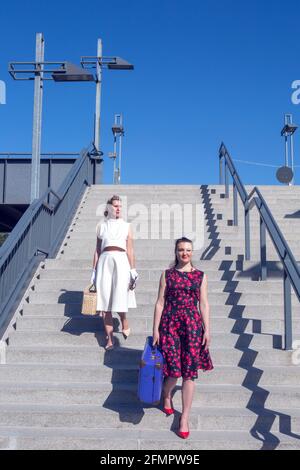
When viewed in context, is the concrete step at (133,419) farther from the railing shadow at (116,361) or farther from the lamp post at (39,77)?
the lamp post at (39,77)

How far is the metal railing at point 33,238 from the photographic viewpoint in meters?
5.45

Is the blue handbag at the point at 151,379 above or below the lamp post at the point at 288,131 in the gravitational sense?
below

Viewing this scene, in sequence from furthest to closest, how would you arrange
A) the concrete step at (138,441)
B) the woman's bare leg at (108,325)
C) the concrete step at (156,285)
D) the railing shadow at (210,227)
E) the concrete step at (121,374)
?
the railing shadow at (210,227)
the concrete step at (156,285)
the woman's bare leg at (108,325)
the concrete step at (121,374)
the concrete step at (138,441)

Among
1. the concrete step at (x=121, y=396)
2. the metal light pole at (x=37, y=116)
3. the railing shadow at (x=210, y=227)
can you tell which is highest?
the metal light pole at (x=37, y=116)

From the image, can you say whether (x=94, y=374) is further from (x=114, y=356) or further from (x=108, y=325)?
(x=108, y=325)

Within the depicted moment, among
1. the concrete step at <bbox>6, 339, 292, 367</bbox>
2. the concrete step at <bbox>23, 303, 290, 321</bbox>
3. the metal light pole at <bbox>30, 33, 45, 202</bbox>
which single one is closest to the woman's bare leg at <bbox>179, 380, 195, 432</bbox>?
the concrete step at <bbox>6, 339, 292, 367</bbox>

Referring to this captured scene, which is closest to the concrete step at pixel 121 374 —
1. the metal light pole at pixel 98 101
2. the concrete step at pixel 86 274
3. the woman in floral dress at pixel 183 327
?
the woman in floral dress at pixel 183 327

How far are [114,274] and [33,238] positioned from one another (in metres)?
2.11

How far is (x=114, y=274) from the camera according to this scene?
4.89 metres

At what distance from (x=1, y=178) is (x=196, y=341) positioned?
12.1 m

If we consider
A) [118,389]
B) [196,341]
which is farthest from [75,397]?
[196,341]

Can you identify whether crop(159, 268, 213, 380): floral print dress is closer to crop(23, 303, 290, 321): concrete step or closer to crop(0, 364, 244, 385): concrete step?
crop(0, 364, 244, 385): concrete step

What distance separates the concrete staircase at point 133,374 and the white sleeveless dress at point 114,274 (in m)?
0.46

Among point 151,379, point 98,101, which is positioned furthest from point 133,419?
point 98,101
